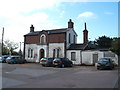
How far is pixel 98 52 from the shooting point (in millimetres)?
29562

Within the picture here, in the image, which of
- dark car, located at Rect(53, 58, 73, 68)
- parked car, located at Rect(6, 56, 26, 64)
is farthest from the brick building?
dark car, located at Rect(53, 58, 73, 68)

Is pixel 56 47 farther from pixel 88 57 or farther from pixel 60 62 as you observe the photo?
pixel 60 62

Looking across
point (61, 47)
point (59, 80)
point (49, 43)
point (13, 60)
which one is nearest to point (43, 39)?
point (49, 43)

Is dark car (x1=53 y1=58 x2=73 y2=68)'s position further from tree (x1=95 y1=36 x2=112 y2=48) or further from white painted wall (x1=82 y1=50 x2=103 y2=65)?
tree (x1=95 y1=36 x2=112 y2=48)

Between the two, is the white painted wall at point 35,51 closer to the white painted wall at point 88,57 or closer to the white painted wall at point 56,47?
the white painted wall at point 56,47

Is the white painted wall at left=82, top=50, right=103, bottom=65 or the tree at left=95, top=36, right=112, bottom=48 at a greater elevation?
the tree at left=95, top=36, right=112, bottom=48

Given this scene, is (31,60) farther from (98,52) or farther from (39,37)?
(98,52)

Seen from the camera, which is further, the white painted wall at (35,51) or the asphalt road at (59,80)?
the white painted wall at (35,51)

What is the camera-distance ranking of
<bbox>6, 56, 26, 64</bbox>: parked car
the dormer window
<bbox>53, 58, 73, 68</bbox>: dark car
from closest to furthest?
<bbox>53, 58, 73, 68</bbox>: dark car → <bbox>6, 56, 26, 64</bbox>: parked car → the dormer window

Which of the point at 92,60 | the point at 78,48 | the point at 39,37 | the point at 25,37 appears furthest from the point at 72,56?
the point at 25,37

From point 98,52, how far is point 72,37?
863 centimetres

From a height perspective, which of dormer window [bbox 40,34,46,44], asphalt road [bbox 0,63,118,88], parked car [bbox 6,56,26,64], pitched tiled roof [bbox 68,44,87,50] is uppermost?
dormer window [bbox 40,34,46,44]

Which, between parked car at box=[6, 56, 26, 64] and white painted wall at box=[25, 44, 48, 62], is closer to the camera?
parked car at box=[6, 56, 26, 64]

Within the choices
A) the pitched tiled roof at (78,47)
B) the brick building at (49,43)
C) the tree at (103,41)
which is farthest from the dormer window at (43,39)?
the tree at (103,41)
